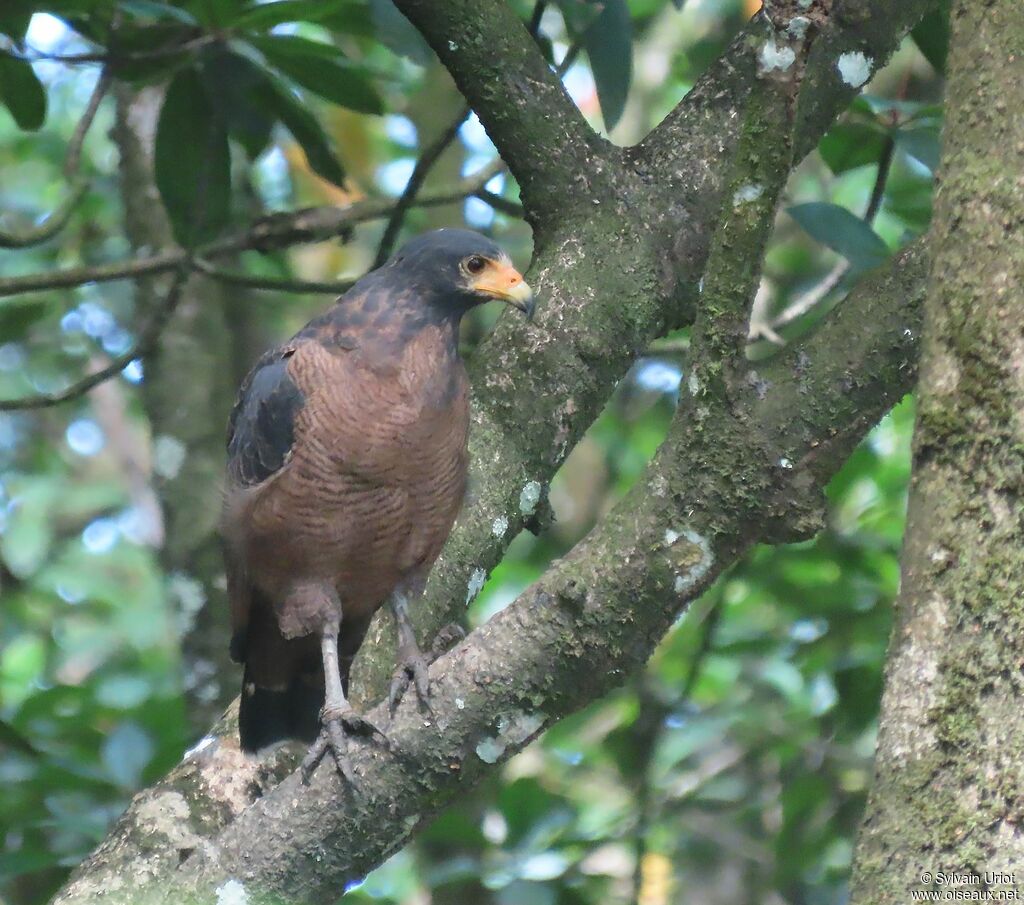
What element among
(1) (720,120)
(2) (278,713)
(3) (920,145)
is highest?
(1) (720,120)

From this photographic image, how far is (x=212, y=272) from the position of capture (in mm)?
4258

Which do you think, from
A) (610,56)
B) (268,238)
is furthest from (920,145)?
(268,238)

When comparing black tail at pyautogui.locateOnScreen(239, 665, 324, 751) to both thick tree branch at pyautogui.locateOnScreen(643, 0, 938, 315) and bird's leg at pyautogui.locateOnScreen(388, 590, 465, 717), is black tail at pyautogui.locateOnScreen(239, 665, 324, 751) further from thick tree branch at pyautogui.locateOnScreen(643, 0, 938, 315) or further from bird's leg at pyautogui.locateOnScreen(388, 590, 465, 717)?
thick tree branch at pyautogui.locateOnScreen(643, 0, 938, 315)

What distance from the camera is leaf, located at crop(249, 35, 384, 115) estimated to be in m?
4.20

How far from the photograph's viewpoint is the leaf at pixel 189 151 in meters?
4.41

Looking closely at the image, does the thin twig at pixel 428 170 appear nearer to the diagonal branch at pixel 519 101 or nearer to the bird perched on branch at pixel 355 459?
the diagonal branch at pixel 519 101

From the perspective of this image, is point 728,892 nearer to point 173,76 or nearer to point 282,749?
point 282,749

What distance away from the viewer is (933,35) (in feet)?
14.0

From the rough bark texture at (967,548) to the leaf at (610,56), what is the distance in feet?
6.52

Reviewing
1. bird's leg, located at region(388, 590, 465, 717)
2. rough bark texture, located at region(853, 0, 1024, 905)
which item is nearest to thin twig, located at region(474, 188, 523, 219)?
bird's leg, located at region(388, 590, 465, 717)

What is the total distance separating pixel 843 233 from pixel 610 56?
0.89 meters

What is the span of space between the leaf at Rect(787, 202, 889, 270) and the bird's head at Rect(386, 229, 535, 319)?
1.00m

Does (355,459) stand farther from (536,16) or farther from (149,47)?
(149,47)

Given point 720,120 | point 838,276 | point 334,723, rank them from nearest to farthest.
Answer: point 334,723
point 720,120
point 838,276
